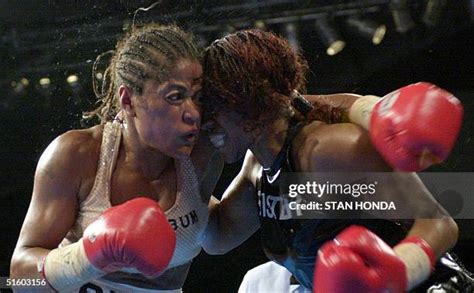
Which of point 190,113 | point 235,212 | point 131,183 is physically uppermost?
point 190,113

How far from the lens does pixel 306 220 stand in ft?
4.25

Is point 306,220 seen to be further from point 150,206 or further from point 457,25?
point 457,25

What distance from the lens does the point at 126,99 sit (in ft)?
4.15

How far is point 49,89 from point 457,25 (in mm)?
1002

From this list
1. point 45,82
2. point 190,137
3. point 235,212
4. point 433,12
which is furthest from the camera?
point 45,82

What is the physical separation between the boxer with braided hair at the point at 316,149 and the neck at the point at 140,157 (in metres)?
0.10

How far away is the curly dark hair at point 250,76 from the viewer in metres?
1.24

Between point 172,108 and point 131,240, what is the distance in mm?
257

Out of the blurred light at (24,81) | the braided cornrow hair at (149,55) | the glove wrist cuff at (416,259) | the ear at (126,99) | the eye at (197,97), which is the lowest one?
the glove wrist cuff at (416,259)

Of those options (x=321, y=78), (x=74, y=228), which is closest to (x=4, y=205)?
(x=74, y=228)

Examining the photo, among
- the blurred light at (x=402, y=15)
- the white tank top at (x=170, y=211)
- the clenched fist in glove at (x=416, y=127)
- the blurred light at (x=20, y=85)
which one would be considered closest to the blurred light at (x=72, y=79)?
the blurred light at (x=20, y=85)

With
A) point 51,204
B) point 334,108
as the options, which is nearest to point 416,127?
point 334,108

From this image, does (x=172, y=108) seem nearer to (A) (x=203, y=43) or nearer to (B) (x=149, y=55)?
(B) (x=149, y=55)

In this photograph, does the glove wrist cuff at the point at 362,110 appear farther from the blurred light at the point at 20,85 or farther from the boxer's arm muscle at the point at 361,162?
the blurred light at the point at 20,85
